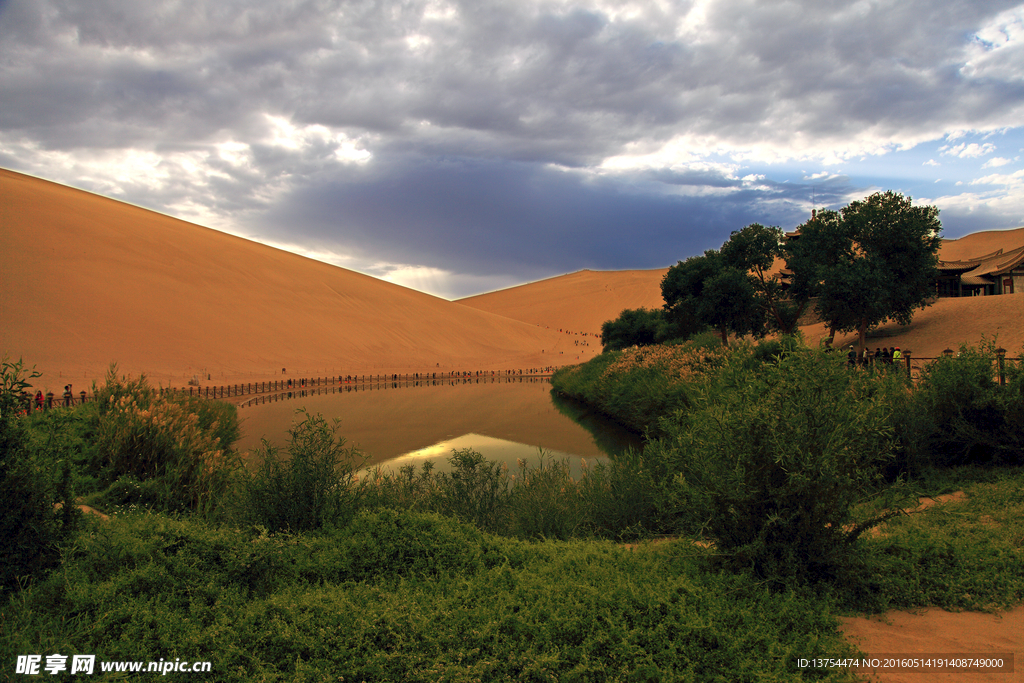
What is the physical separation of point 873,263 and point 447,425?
24812 millimetres

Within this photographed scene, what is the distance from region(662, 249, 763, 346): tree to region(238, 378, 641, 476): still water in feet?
39.3

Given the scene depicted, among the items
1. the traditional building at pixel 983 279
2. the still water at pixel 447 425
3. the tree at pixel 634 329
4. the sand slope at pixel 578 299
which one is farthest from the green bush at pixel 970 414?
the sand slope at pixel 578 299

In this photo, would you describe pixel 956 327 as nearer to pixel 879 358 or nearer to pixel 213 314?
pixel 879 358

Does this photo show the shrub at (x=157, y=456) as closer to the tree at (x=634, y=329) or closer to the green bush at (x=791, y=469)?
the green bush at (x=791, y=469)

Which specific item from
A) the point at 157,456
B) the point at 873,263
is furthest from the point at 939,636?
the point at 873,263

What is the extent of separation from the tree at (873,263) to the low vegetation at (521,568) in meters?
25.2

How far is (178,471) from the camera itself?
8.75 metres

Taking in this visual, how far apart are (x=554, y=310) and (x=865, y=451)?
129261mm

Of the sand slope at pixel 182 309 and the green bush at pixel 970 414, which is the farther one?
the sand slope at pixel 182 309

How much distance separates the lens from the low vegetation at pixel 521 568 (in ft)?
13.4

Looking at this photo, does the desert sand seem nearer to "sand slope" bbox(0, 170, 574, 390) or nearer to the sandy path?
the sandy path

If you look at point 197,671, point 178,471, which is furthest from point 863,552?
point 178,471

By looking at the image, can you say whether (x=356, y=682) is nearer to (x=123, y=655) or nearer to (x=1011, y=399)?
(x=123, y=655)

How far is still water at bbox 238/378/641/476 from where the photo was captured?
16.3 metres
